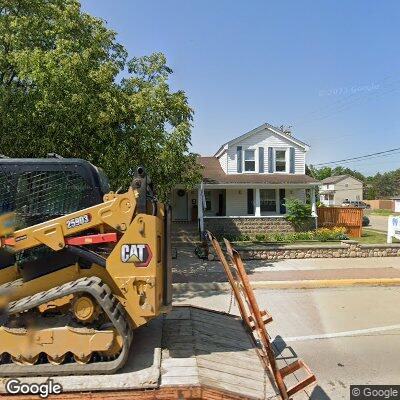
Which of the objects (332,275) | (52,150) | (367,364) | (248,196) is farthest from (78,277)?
(248,196)

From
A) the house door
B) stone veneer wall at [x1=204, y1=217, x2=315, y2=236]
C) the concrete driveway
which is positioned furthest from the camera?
the concrete driveway

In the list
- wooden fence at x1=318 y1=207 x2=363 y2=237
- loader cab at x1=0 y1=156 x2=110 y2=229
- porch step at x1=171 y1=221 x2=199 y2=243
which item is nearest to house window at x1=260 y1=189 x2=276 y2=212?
wooden fence at x1=318 y1=207 x2=363 y2=237

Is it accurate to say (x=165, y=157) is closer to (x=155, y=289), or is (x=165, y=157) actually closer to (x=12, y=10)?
(x=12, y=10)

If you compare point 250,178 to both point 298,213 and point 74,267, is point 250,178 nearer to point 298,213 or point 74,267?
point 298,213

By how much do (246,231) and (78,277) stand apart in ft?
57.0

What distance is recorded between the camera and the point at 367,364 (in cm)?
584

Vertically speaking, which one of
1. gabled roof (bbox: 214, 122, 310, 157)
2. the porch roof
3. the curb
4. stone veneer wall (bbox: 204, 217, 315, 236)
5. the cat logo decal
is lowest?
the curb

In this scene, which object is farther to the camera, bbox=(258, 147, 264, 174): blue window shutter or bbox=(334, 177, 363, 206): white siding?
bbox=(334, 177, 363, 206): white siding

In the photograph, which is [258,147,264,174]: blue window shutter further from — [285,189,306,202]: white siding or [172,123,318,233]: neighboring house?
[285,189,306,202]: white siding

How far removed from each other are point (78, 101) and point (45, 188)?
681 centimetres

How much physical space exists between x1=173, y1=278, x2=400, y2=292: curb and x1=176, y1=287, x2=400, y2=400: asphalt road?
0.87 feet

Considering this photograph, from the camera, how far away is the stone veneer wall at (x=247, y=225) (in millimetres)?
20656

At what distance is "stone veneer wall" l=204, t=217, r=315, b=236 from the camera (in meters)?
20.7

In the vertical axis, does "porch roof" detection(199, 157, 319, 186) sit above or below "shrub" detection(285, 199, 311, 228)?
above
